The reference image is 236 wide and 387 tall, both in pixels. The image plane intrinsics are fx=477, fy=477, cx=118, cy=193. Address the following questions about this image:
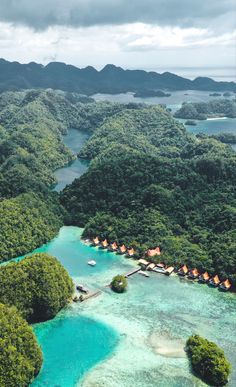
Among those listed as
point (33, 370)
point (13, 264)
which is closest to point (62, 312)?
point (13, 264)

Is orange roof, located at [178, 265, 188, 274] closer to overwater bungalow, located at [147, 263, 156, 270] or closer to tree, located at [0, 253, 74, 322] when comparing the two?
overwater bungalow, located at [147, 263, 156, 270]

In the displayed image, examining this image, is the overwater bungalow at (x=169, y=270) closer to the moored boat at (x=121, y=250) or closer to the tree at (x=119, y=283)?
the tree at (x=119, y=283)

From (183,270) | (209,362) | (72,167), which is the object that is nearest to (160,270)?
(183,270)

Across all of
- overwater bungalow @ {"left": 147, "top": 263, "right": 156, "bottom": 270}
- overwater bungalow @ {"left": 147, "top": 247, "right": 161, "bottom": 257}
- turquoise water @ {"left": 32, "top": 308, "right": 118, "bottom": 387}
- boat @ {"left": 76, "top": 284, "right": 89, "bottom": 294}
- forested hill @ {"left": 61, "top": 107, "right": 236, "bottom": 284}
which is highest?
forested hill @ {"left": 61, "top": 107, "right": 236, "bottom": 284}

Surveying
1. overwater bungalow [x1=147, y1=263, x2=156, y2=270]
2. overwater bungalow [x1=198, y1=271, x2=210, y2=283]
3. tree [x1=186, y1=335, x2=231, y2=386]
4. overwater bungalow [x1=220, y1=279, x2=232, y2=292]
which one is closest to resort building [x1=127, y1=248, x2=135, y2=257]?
overwater bungalow [x1=147, y1=263, x2=156, y2=270]

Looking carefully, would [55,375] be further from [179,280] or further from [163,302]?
[179,280]

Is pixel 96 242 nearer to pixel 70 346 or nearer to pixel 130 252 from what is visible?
pixel 130 252
